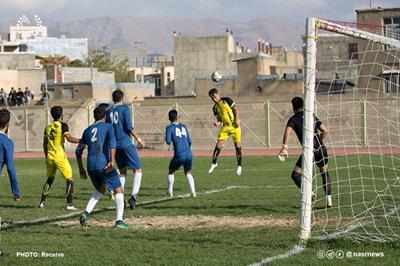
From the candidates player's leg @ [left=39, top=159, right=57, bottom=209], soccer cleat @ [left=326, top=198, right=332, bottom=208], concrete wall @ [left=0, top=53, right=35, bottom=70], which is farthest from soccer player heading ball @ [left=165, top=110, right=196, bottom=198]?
concrete wall @ [left=0, top=53, right=35, bottom=70]

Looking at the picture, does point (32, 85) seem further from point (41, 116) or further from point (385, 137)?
point (385, 137)

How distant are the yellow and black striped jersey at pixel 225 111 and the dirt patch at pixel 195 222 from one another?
28.9 feet

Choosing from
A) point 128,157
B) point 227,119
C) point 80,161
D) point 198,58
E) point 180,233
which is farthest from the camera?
point 198,58

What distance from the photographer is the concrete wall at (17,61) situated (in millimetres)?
97312

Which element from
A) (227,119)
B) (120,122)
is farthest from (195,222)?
(227,119)

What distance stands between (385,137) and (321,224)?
953 inches

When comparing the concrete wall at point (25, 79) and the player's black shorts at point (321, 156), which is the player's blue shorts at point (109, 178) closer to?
the player's black shorts at point (321, 156)

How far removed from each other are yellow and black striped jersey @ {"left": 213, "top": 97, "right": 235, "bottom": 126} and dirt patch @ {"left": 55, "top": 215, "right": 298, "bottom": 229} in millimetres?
8817

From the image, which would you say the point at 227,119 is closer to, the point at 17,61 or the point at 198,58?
the point at 198,58

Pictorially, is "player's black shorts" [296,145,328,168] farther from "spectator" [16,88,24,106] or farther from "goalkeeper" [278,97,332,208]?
"spectator" [16,88,24,106]

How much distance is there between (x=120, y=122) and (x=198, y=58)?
7321 centimetres

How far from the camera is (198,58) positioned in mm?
88188

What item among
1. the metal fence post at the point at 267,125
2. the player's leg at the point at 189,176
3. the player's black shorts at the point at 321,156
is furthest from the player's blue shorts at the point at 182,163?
the metal fence post at the point at 267,125

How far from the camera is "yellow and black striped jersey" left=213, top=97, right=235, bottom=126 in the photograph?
22.2 meters
